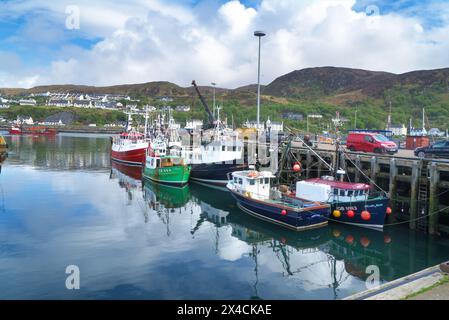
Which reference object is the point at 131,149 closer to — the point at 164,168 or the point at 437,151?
the point at 164,168

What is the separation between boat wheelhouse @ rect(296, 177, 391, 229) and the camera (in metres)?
20.6

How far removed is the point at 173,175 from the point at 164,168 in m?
1.23

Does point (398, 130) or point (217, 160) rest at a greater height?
point (398, 130)

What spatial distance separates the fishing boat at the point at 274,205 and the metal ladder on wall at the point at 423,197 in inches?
188

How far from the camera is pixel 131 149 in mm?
49031

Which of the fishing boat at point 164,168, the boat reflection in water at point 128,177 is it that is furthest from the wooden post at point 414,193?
the fishing boat at point 164,168

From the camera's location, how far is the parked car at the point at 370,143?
27.8 m

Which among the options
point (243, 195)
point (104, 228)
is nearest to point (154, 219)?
point (104, 228)

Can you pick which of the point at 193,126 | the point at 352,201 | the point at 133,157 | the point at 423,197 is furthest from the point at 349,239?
the point at 193,126

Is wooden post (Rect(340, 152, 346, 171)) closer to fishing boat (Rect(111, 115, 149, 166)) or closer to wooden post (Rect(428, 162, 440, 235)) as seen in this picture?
wooden post (Rect(428, 162, 440, 235))

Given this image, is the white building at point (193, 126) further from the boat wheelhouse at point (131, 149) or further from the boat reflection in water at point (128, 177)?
the boat reflection in water at point (128, 177)

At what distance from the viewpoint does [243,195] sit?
24.2 metres
